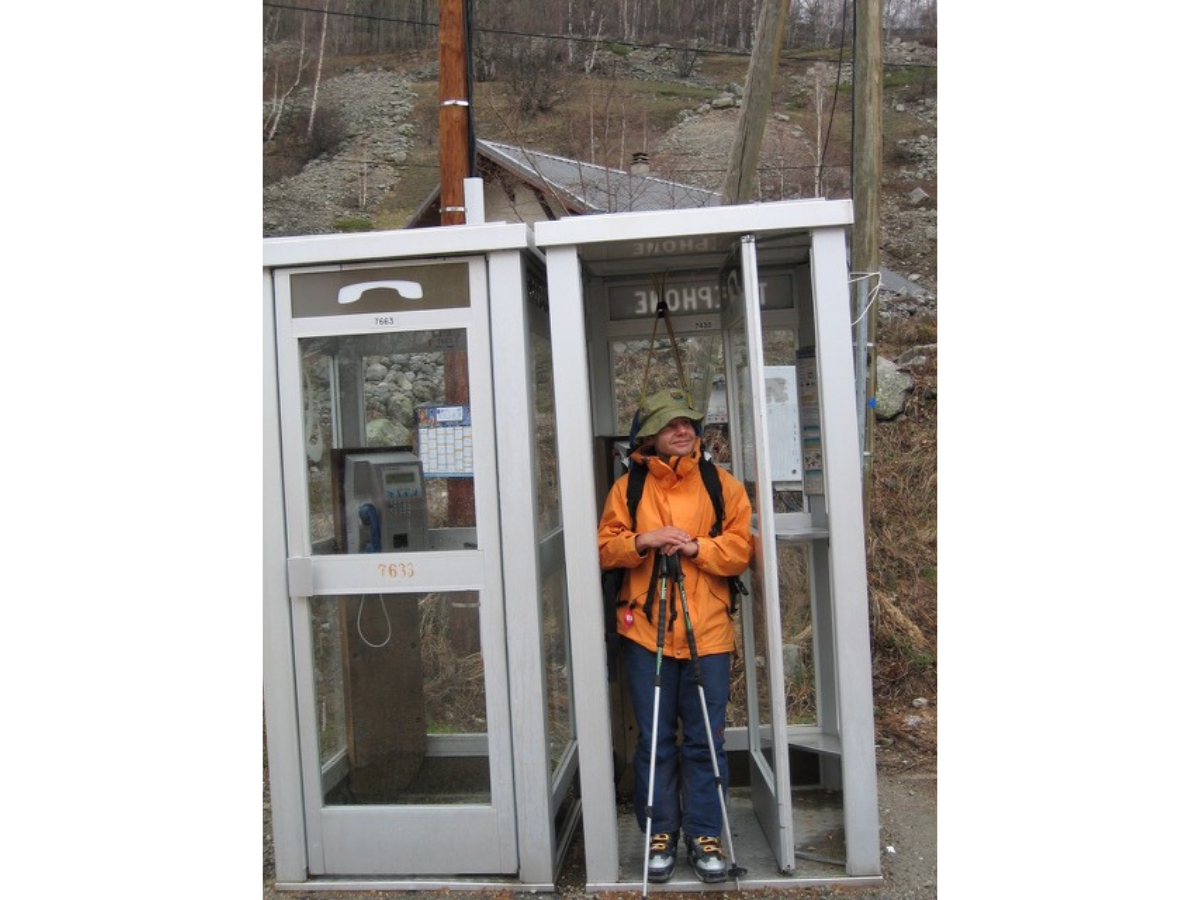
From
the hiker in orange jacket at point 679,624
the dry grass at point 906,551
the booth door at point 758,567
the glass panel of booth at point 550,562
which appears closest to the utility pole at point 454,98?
the glass panel of booth at point 550,562

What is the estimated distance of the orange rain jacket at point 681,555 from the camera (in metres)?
3.93

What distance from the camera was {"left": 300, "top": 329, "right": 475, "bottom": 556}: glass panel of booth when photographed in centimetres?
409

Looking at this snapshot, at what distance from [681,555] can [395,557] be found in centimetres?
117

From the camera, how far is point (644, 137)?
21859mm

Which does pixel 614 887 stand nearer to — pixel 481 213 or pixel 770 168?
pixel 481 213

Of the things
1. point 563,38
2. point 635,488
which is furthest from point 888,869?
point 563,38

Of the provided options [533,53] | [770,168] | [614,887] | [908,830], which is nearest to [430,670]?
[614,887]

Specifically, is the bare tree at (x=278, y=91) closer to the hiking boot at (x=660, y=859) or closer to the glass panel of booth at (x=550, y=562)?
the glass panel of booth at (x=550, y=562)

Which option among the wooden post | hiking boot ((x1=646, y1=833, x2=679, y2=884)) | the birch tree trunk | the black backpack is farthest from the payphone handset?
the birch tree trunk

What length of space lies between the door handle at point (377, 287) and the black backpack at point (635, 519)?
3.79 ft

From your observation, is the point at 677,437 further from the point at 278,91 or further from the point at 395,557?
the point at 278,91

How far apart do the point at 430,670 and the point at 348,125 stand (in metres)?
22.0

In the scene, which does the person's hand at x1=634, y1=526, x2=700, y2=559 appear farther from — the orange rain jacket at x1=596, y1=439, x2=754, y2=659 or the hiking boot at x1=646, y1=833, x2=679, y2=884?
the hiking boot at x1=646, y1=833, x2=679, y2=884

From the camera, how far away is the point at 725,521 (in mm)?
4047
